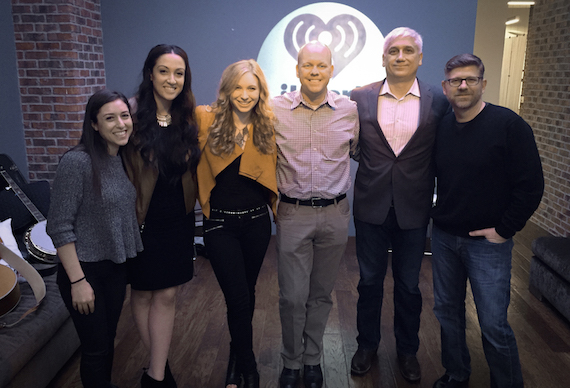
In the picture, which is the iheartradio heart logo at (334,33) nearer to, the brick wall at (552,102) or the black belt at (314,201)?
the brick wall at (552,102)

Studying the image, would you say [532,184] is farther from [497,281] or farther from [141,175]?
[141,175]

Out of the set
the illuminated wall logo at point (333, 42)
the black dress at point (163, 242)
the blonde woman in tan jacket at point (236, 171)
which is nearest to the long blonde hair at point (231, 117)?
the blonde woman in tan jacket at point (236, 171)

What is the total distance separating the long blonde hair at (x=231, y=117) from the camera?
2.21m

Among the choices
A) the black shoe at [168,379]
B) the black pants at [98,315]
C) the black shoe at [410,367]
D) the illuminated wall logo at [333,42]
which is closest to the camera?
the black pants at [98,315]

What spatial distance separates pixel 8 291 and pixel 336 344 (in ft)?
6.00

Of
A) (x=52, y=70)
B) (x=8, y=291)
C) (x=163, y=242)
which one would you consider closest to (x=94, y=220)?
(x=163, y=242)

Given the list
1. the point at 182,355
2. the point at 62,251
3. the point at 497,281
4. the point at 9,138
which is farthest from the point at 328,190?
the point at 9,138

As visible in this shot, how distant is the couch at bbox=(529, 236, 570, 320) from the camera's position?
3303 mm

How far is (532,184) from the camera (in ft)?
6.70

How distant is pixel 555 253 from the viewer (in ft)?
11.4

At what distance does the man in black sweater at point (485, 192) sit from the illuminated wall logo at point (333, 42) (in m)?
2.53

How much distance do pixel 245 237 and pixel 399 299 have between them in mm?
928

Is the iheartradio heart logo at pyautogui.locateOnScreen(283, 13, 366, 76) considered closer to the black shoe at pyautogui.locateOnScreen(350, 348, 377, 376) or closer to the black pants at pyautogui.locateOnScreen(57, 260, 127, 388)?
the black shoe at pyautogui.locateOnScreen(350, 348, 377, 376)

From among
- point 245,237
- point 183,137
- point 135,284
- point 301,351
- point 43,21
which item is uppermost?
point 43,21
